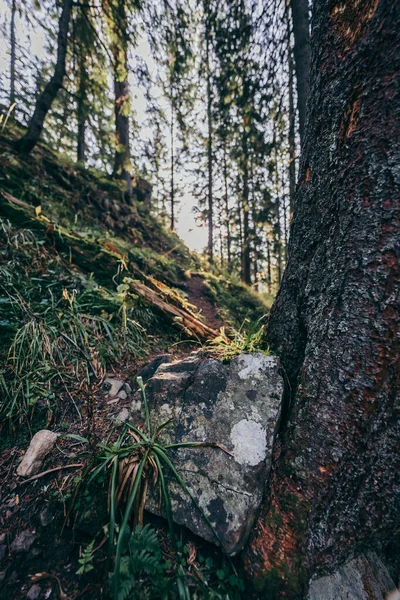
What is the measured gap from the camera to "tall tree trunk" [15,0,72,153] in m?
4.87

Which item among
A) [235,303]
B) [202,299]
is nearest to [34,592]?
[202,299]

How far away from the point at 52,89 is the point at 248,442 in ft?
24.0

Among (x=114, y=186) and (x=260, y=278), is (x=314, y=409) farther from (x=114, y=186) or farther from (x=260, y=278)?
(x=260, y=278)

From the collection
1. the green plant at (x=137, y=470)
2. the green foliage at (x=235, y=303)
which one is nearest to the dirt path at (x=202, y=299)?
the green foliage at (x=235, y=303)

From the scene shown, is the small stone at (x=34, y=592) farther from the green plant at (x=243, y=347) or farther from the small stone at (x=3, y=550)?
the green plant at (x=243, y=347)

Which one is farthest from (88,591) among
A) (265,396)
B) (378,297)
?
(378,297)

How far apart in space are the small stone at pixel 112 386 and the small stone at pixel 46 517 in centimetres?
83

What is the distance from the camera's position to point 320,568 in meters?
1.19

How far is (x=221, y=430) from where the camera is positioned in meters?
1.49

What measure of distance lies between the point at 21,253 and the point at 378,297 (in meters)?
3.54

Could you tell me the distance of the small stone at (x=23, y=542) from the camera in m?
1.19

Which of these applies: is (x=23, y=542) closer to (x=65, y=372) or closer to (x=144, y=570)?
(x=144, y=570)

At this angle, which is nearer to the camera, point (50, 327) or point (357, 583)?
point (357, 583)

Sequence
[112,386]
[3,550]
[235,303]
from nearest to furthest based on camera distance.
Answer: [3,550] < [112,386] < [235,303]
